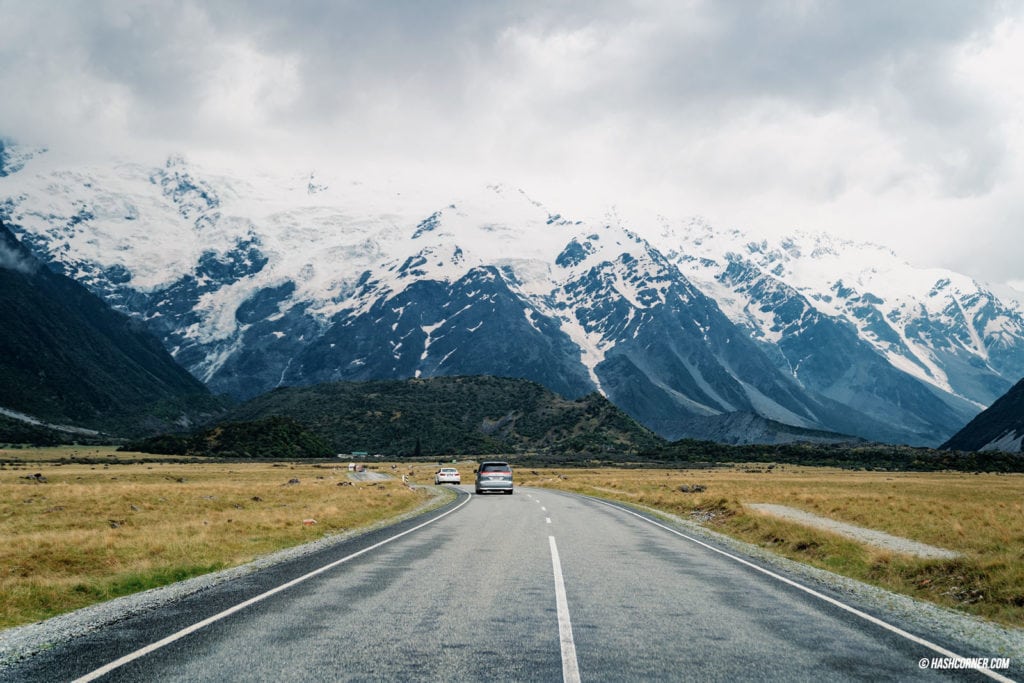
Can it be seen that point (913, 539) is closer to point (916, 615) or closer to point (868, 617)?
point (916, 615)

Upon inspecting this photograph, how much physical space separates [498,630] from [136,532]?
16.9m

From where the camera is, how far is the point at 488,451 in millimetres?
183000

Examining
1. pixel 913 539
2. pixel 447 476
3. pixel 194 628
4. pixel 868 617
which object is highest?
pixel 194 628

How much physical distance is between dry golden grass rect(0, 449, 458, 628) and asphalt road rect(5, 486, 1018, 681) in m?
2.77

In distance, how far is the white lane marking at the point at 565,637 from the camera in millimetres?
8312

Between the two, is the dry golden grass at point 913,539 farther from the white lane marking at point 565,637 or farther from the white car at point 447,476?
the white car at point 447,476

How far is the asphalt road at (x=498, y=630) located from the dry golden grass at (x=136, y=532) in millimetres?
2773

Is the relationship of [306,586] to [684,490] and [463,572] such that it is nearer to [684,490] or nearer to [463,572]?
[463,572]

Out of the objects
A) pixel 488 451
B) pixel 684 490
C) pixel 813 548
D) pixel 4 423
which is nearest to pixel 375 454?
pixel 488 451

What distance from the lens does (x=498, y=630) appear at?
34.2 ft

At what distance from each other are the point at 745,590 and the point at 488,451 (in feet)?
560

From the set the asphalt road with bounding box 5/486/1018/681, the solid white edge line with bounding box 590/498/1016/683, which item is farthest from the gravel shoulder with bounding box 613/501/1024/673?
the asphalt road with bounding box 5/486/1018/681

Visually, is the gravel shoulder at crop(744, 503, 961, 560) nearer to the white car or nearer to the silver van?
the silver van

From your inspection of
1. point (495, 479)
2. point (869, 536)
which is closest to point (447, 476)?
point (495, 479)
